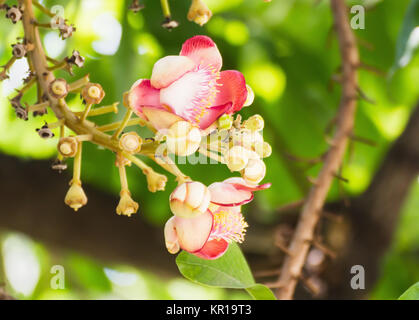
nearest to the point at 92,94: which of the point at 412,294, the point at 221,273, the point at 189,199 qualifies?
the point at 189,199

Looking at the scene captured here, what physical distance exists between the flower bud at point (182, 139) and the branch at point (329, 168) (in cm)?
35

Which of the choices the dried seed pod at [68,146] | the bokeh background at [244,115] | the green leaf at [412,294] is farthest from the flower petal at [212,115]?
the bokeh background at [244,115]

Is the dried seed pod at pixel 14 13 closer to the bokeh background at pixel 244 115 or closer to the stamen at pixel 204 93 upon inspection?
the stamen at pixel 204 93

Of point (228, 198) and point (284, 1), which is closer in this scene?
point (228, 198)

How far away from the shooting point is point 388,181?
1.35 meters

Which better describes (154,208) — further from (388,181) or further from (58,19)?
(58,19)

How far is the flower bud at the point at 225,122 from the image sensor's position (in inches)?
22.0

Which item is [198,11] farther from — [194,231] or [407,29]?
[407,29]

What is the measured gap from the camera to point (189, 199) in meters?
0.54

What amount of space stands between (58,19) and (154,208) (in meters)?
0.90

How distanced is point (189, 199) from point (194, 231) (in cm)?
4
